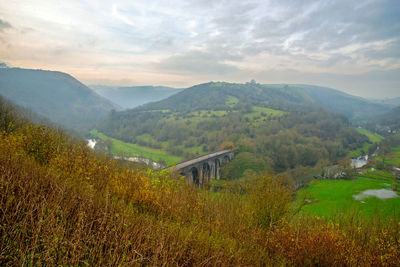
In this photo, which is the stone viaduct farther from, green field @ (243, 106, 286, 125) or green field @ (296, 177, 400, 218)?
green field @ (243, 106, 286, 125)

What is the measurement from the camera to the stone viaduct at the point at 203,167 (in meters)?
44.6

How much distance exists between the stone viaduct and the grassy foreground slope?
31057 mm

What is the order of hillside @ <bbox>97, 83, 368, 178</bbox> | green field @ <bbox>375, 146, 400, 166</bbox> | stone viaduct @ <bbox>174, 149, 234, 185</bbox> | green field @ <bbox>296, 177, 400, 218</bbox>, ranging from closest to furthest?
green field @ <bbox>296, 177, 400, 218</bbox> < stone viaduct @ <bbox>174, 149, 234, 185</bbox> < green field @ <bbox>375, 146, 400, 166</bbox> < hillside @ <bbox>97, 83, 368, 178</bbox>

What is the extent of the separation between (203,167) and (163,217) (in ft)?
156

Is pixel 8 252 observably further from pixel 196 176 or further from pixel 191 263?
pixel 196 176

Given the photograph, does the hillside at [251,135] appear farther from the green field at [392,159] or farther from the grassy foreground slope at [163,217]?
the grassy foreground slope at [163,217]

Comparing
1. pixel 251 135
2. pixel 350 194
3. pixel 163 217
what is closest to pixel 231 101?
pixel 251 135

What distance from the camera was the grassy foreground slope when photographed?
152 inches

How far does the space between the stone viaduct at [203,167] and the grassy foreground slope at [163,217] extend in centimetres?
3106

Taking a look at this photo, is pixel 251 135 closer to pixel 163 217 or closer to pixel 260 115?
pixel 260 115

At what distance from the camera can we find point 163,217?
620cm

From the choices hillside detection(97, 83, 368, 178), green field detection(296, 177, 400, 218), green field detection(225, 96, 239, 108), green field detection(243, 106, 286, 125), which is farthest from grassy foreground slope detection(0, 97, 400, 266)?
green field detection(225, 96, 239, 108)

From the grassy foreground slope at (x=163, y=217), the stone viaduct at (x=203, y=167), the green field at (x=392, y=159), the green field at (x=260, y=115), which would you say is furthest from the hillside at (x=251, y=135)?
the grassy foreground slope at (x=163, y=217)

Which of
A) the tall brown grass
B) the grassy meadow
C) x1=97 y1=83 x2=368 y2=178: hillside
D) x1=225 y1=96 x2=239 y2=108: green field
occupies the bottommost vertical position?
the grassy meadow
